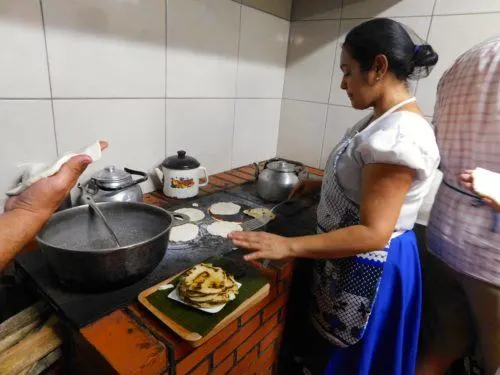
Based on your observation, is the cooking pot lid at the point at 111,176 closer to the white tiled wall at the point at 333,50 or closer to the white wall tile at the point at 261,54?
the white wall tile at the point at 261,54

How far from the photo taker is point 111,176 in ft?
3.06

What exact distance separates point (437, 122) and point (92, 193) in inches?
41.6

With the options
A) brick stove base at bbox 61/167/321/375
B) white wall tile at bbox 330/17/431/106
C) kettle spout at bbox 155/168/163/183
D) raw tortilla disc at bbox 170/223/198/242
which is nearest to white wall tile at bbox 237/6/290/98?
white wall tile at bbox 330/17/431/106

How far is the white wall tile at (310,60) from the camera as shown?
155 centimetres

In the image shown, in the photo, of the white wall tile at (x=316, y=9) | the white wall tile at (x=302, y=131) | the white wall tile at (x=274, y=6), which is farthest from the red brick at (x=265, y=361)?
the white wall tile at (x=316, y=9)

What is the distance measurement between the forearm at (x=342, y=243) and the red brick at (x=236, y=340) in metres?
0.21

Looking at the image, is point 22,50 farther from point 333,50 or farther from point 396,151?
point 333,50

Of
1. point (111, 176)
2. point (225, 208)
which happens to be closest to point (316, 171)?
point (225, 208)

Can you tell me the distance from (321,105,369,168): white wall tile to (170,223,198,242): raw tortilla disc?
0.95 m

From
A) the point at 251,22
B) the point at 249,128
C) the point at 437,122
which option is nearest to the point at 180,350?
the point at 437,122

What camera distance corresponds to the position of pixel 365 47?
28.6 inches

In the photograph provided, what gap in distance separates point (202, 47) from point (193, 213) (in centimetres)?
66

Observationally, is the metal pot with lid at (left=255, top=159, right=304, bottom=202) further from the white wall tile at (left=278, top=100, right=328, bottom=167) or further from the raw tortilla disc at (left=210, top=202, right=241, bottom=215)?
the white wall tile at (left=278, top=100, right=328, bottom=167)

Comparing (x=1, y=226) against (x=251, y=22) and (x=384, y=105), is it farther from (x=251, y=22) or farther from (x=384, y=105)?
(x=251, y=22)
